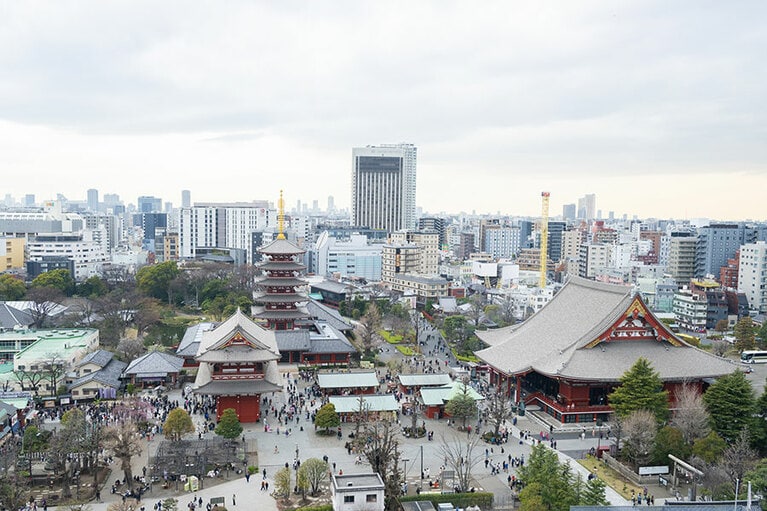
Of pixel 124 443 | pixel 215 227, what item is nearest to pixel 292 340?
pixel 124 443

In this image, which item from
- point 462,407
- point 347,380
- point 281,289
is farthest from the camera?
point 281,289

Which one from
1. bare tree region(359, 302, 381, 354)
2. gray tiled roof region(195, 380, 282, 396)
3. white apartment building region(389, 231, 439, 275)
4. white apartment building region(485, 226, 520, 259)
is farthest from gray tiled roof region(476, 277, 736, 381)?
white apartment building region(485, 226, 520, 259)

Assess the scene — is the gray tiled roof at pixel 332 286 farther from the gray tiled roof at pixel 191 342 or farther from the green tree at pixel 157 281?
the gray tiled roof at pixel 191 342

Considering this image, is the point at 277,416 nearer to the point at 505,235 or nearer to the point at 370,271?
the point at 370,271

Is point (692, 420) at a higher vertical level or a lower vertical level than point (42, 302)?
lower

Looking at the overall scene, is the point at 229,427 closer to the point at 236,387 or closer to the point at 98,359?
the point at 236,387

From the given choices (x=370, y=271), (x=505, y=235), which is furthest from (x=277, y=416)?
(x=505, y=235)

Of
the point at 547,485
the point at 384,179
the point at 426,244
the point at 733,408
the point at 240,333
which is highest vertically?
the point at 384,179

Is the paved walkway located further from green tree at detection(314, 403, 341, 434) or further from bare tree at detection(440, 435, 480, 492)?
green tree at detection(314, 403, 341, 434)
